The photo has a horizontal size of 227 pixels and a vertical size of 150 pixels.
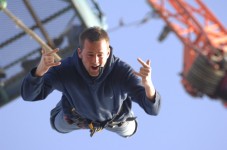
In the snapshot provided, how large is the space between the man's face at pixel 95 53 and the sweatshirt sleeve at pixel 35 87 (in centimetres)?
58

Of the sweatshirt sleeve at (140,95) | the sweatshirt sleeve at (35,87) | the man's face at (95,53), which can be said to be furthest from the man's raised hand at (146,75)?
the sweatshirt sleeve at (35,87)

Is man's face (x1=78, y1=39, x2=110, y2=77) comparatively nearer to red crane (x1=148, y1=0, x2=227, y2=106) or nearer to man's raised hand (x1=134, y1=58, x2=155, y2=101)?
→ man's raised hand (x1=134, y1=58, x2=155, y2=101)

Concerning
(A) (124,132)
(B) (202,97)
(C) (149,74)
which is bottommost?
(B) (202,97)

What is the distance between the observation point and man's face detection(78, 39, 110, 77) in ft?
19.2

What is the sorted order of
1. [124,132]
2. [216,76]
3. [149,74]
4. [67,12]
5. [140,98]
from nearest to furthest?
[149,74] < [140,98] < [124,132] < [67,12] < [216,76]

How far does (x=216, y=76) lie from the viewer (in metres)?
12.9

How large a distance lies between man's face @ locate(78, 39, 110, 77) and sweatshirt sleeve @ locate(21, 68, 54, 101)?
58 cm

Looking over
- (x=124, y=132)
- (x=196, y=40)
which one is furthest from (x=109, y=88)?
(x=196, y=40)

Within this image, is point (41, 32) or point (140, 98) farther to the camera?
point (41, 32)

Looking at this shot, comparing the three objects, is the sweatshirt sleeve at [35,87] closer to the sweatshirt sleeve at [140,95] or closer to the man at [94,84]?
the man at [94,84]

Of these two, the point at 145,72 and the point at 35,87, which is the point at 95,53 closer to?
the point at 145,72

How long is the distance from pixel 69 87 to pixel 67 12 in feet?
11.9

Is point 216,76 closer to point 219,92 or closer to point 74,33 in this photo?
point 219,92

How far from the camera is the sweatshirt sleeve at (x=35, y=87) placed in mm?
5973
